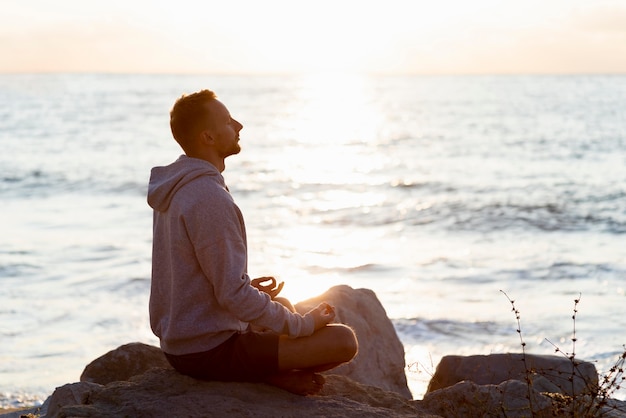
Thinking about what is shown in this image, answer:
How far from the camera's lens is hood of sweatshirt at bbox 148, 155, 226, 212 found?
4645 millimetres

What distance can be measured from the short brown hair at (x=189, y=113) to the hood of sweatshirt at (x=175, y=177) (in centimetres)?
14

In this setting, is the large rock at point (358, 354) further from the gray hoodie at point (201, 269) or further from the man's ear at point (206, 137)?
the man's ear at point (206, 137)

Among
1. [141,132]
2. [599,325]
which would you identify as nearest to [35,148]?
[141,132]

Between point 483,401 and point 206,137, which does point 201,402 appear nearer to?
point 206,137

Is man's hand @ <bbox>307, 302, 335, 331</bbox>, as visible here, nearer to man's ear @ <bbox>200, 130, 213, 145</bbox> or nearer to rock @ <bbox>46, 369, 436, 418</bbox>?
rock @ <bbox>46, 369, 436, 418</bbox>

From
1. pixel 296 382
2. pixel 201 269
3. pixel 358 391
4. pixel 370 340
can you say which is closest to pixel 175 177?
pixel 201 269

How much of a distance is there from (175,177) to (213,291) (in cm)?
65

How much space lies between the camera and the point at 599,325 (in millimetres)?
11070

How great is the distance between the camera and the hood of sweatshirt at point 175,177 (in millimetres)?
4645

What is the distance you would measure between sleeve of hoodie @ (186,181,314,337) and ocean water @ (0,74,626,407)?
168 centimetres

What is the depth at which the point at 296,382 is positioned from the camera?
489cm

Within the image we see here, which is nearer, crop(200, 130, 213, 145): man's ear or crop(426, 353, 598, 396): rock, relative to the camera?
crop(200, 130, 213, 145): man's ear

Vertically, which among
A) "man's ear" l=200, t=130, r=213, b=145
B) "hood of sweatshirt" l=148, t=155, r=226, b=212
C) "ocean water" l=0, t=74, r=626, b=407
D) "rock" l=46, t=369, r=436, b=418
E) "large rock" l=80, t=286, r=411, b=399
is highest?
"man's ear" l=200, t=130, r=213, b=145

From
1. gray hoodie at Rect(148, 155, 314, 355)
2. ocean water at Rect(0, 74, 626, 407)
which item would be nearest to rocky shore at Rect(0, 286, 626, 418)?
gray hoodie at Rect(148, 155, 314, 355)
